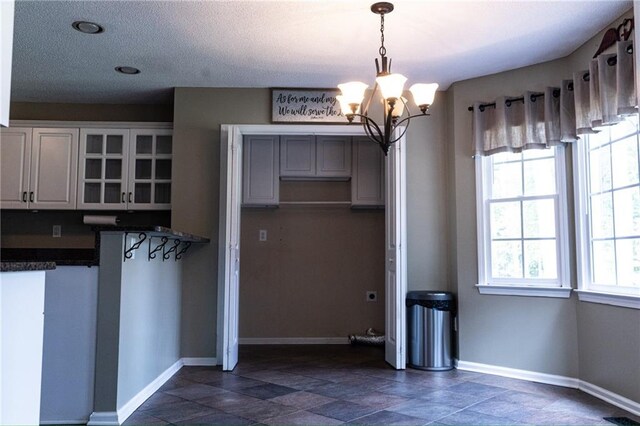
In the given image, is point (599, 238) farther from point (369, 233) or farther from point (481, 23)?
point (369, 233)

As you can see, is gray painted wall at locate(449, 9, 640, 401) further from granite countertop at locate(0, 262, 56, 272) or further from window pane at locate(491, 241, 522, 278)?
granite countertop at locate(0, 262, 56, 272)

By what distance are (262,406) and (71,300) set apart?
4.44ft

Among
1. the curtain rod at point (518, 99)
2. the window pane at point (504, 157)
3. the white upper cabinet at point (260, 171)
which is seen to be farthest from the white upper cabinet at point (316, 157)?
the window pane at point (504, 157)

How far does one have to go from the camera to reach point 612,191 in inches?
139

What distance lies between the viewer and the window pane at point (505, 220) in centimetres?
428

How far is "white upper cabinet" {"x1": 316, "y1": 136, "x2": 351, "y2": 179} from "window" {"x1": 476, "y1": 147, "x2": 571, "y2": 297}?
1648 millimetres

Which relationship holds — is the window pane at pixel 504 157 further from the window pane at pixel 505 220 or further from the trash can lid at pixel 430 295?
the trash can lid at pixel 430 295

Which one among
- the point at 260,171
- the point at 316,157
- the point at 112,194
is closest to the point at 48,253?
the point at 112,194

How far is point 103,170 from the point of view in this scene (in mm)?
5086

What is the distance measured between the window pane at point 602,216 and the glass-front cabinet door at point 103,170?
4.05 meters

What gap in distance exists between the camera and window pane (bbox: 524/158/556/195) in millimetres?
4105

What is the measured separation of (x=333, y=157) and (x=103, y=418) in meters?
3.61

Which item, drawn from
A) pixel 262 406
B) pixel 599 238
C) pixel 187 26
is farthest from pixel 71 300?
pixel 599 238

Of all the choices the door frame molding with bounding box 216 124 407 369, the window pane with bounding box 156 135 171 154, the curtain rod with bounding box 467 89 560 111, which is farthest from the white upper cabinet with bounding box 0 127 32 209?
the curtain rod with bounding box 467 89 560 111
